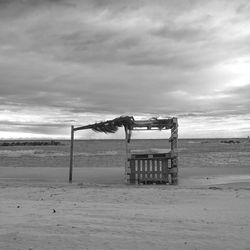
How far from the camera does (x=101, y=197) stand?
976 centimetres

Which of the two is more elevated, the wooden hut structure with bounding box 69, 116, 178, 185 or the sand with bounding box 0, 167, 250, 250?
the wooden hut structure with bounding box 69, 116, 178, 185

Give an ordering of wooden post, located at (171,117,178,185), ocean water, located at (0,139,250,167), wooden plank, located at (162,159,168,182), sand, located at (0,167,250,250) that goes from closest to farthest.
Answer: sand, located at (0,167,250,250), wooden post, located at (171,117,178,185), wooden plank, located at (162,159,168,182), ocean water, located at (0,139,250,167)

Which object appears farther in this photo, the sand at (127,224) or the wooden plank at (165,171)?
the wooden plank at (165,171)

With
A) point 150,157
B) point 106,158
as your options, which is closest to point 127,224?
point 150,157

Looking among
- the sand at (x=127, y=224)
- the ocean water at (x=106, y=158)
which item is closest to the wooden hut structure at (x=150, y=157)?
the sand at (x=127, y=224)

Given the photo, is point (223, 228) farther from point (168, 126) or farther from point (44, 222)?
point (168, 126)

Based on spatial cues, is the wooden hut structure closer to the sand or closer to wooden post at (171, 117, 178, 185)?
wooden post at (171, 117, 178, 185)

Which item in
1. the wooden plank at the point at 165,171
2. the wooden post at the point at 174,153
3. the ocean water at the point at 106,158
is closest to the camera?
the wooden post at the point at 174,153

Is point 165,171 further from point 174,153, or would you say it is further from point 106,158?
point 106,158

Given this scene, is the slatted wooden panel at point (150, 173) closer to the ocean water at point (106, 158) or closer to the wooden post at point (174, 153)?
the wooden post at point (174, 153)

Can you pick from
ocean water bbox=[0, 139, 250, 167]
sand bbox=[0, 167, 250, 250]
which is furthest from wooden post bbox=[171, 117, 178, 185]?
ocean water bbox=[0, 139, 250, 167]

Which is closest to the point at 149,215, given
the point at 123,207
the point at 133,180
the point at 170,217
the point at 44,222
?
the point at 170,217

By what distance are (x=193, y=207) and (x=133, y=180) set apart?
6.73 metres

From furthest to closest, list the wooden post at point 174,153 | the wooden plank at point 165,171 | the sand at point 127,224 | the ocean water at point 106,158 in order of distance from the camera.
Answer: the ocean water at point 106,158, the wooden plank at point 165,171, the wooden post at point 174,153, the sand at point 127,224
